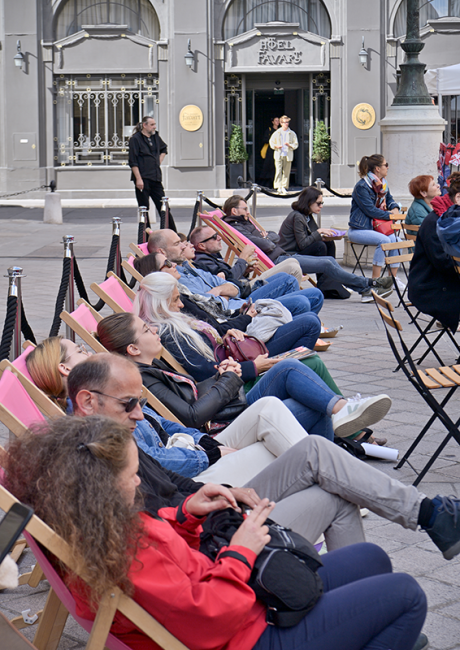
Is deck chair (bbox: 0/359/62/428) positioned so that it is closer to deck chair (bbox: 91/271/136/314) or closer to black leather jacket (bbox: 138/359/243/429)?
black leather jacket (bbox: 138/359/243/429)

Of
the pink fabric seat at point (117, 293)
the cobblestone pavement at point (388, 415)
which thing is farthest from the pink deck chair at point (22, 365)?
the pink fabric seat at point (117, 293)

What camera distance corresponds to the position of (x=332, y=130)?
76.9ft

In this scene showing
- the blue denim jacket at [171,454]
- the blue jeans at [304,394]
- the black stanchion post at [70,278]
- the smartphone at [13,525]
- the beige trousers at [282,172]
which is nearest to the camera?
the smartphone at [13,525]

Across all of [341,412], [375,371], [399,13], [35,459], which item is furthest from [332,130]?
[35,459]

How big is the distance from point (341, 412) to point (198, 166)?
19847 millimetres

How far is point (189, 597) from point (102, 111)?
22.8 metres

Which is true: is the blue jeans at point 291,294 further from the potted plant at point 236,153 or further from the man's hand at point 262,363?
the potted plant at point 236,153

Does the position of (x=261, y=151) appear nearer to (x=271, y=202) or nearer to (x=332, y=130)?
(x=332, y=130)

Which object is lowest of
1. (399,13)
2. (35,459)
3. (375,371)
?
(375,371)

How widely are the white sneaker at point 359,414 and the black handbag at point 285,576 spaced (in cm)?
164

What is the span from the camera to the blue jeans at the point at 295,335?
531cm

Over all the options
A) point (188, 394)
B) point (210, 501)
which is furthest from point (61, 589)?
point (188, 394)

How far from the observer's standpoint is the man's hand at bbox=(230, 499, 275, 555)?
7.14 feet

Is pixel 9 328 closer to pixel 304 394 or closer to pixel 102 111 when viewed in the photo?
pixel 304 394
